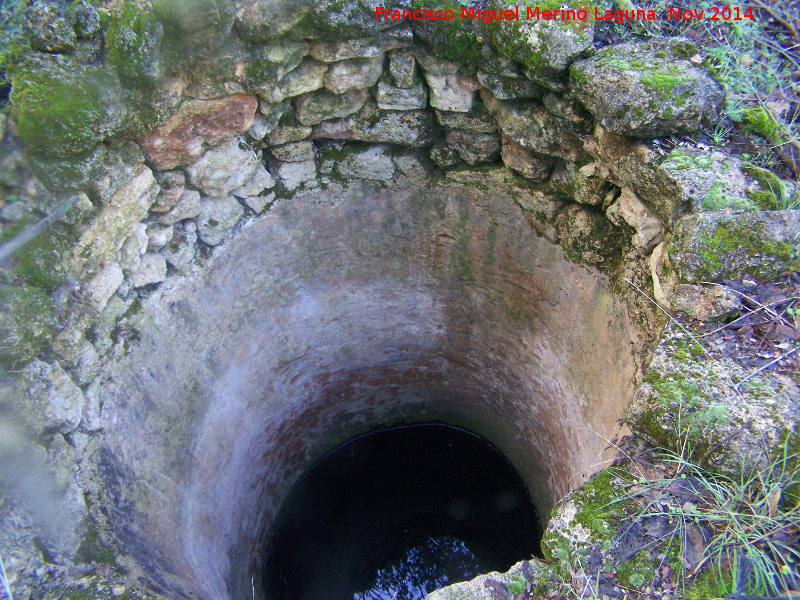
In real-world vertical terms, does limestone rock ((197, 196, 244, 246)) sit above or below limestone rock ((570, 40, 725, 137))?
below

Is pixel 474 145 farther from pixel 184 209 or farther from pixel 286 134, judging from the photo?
pixel 184 209

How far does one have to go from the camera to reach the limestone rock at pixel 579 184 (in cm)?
275

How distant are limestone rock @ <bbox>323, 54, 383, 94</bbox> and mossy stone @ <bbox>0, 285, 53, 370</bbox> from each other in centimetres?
186

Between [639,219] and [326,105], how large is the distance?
192cm

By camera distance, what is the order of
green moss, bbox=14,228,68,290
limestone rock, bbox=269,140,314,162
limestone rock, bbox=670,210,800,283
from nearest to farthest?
limestone rock, bbox=670,210,800,283 → green moss, bbox=14,228,68,290 → limestone rock, bbox=269,140,314,162

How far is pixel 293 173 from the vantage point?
3.35 metres

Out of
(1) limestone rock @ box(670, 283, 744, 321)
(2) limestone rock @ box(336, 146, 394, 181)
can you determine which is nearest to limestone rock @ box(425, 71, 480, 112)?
(2) limestone rock @ box(336, 146, 394, 181)

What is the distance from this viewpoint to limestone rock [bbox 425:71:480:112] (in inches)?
115

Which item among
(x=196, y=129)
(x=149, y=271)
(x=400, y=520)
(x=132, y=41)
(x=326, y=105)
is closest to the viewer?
(x=132, y=41)

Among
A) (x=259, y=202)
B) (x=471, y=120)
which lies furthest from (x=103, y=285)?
(x=471, y=120)

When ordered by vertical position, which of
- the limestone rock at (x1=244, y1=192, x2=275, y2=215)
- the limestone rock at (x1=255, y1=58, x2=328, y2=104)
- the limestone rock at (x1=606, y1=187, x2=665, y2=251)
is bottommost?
the limestone rock at (x1=606, y1=187, x2=665, y2=251)

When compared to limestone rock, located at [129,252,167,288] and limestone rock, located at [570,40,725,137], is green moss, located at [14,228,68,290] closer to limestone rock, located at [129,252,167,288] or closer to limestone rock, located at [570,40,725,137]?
limestone rock, located at [129,252,167,288]

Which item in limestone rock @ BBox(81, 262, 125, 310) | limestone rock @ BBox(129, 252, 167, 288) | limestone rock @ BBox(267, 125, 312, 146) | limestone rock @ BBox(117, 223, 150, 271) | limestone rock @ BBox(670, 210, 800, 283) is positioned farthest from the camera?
limestone rock @ BBox(267, 125, 312, 146)

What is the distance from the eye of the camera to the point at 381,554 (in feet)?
14.6
